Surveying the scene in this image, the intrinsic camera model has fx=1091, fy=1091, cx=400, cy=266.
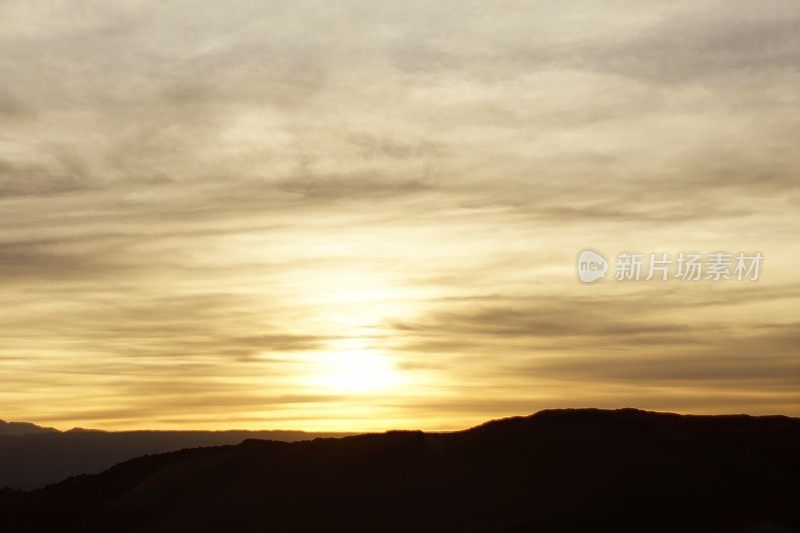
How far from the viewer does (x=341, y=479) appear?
3847 centimetres

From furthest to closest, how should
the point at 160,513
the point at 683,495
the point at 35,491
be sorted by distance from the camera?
the point at 35,491
the point at 160,513
the point at 683,495

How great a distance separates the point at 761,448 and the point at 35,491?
30.6m

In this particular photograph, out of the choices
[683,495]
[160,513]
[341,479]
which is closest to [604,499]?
[683,495]

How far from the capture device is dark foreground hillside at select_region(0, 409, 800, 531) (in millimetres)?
32594

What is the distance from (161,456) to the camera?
49.3 meters

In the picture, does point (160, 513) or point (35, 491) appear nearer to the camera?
point (160, 513)

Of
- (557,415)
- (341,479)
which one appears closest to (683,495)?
(557,415)

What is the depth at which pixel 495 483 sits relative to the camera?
36.5m

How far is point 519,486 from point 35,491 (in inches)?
925

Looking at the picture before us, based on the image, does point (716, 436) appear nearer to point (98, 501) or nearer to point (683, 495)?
point (683, 495)

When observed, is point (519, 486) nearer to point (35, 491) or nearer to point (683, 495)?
point (683, 495)

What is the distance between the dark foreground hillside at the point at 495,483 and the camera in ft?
107

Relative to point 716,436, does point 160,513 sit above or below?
below

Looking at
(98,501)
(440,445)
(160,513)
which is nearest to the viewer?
(160,513)
